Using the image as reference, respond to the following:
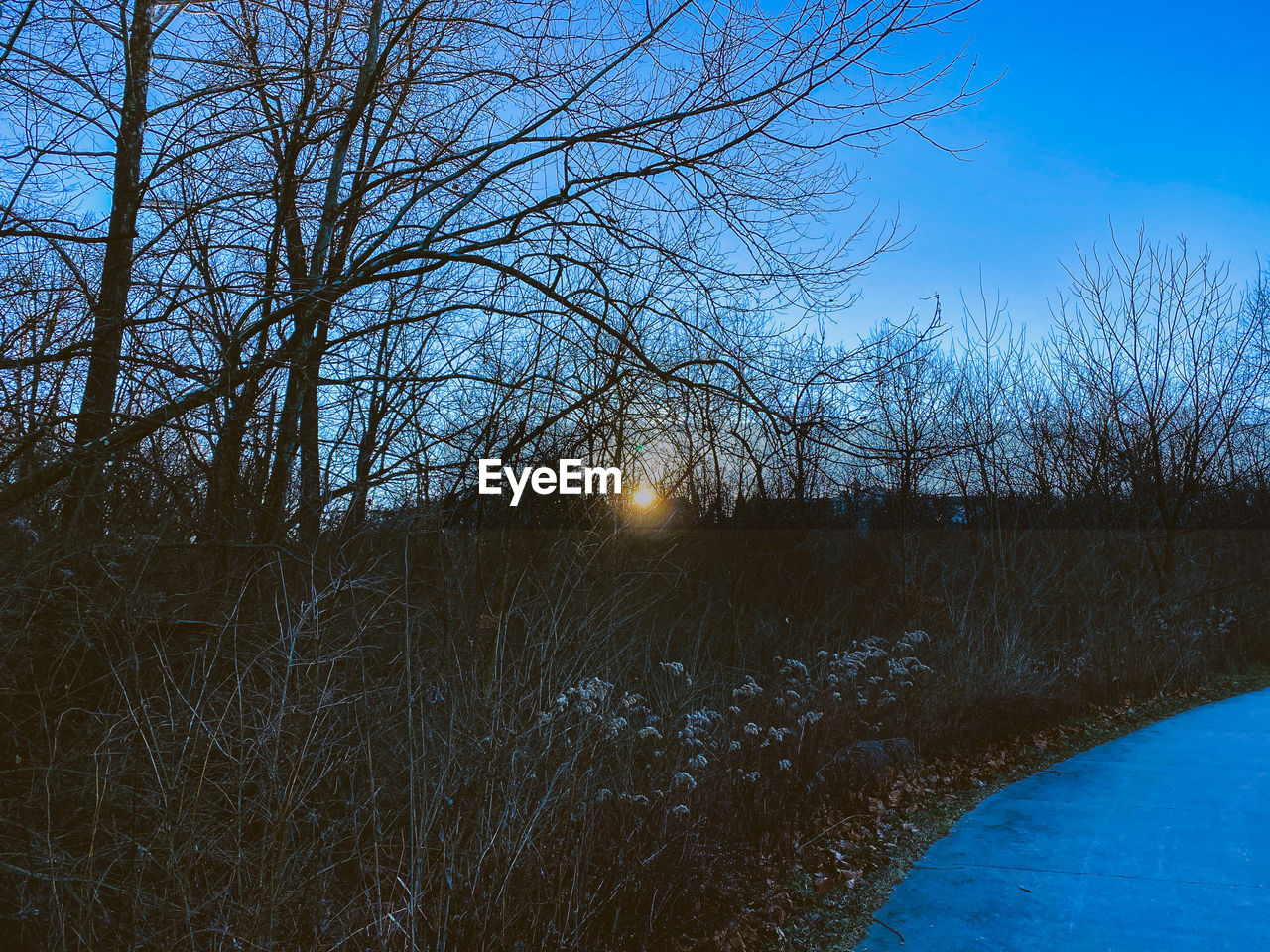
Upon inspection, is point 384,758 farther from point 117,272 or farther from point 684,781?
point 117,272

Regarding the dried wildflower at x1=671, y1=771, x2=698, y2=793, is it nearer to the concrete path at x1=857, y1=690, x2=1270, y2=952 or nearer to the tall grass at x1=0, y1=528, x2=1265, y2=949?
the tall grass at x1=0, y1=528, x2=1265, y2=949

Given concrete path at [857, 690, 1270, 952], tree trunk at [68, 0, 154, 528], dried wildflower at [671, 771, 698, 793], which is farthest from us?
tree trunk at [68, 0, 154, 528]

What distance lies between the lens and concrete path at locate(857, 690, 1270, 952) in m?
4.52

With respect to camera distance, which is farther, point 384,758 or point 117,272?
point 117,272

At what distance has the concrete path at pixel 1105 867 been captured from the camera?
14.8 feet

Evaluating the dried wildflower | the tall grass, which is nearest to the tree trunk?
A: the tall grass

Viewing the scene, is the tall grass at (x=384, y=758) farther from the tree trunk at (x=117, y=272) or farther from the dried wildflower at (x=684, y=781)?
the tree trunk at (x=117, y=272)

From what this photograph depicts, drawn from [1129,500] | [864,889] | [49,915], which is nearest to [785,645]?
[1129,500]

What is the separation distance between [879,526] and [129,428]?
13.7m

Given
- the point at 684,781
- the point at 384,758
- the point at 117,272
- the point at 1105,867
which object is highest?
the point at 117,272

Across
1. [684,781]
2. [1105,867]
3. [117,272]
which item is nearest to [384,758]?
[684,781]

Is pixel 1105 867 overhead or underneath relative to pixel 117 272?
underneath

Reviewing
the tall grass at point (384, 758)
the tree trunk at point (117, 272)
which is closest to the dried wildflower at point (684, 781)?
the tall grass at point (384, 758)

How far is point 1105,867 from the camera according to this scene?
5.45 m
